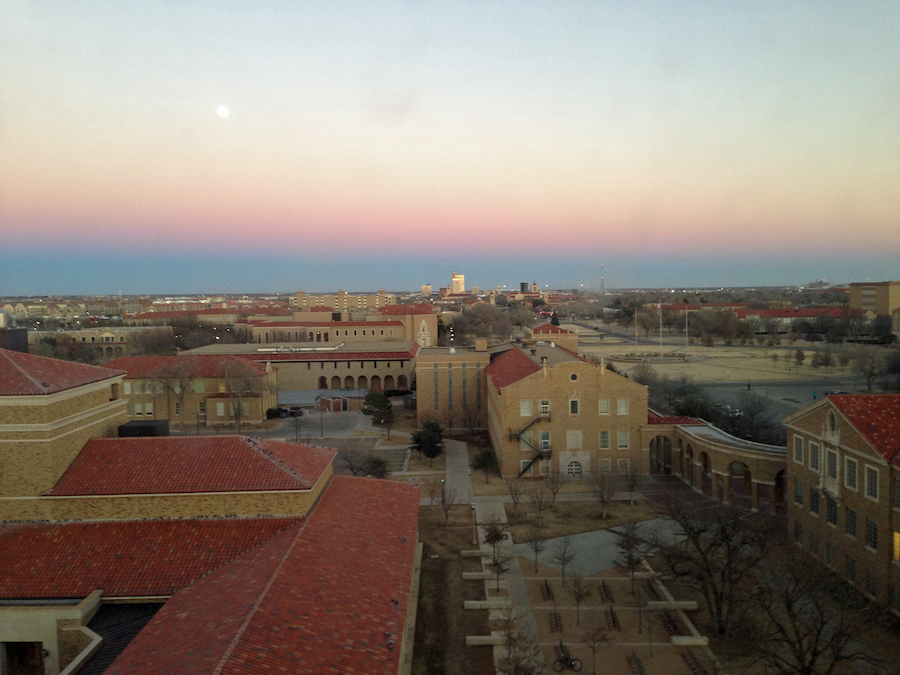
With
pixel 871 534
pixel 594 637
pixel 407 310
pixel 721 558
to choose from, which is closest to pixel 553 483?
pixel 721 558

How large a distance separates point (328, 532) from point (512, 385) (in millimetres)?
18541

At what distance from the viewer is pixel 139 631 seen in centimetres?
1371

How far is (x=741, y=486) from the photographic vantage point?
30719mm

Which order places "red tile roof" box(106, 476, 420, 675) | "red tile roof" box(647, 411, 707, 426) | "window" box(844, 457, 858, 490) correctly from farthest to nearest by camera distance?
"red tile roof" box(647, 411, 707, 426)
"window" box(844, 457, 858, 490)
"red tile roof" box(106, 476, 420, 675)

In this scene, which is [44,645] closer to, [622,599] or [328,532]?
[328,532]

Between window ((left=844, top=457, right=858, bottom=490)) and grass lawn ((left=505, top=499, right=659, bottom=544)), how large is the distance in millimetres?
8786

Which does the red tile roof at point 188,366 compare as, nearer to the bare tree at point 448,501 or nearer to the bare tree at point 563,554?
the bare tree at point 448,501

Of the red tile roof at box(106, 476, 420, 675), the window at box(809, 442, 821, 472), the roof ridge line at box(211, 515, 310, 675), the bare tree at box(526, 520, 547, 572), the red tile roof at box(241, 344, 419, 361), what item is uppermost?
the red tile roof at box(241, 344, 419, 361)

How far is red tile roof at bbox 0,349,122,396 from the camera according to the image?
17138 millimetres

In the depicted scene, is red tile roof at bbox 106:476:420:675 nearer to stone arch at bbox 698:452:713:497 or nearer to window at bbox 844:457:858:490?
window at bbox 844:457:858:490

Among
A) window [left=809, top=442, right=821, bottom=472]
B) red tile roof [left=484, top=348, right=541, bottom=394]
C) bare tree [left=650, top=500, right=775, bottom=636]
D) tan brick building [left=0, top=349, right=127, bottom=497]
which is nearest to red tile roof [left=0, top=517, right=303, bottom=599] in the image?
tan brick building [left=0, top=349, right=127, bottom=497]

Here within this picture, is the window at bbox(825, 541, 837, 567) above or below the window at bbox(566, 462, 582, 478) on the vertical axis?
above

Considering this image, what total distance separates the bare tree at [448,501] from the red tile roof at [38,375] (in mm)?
14959

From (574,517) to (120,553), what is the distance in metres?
19.2
